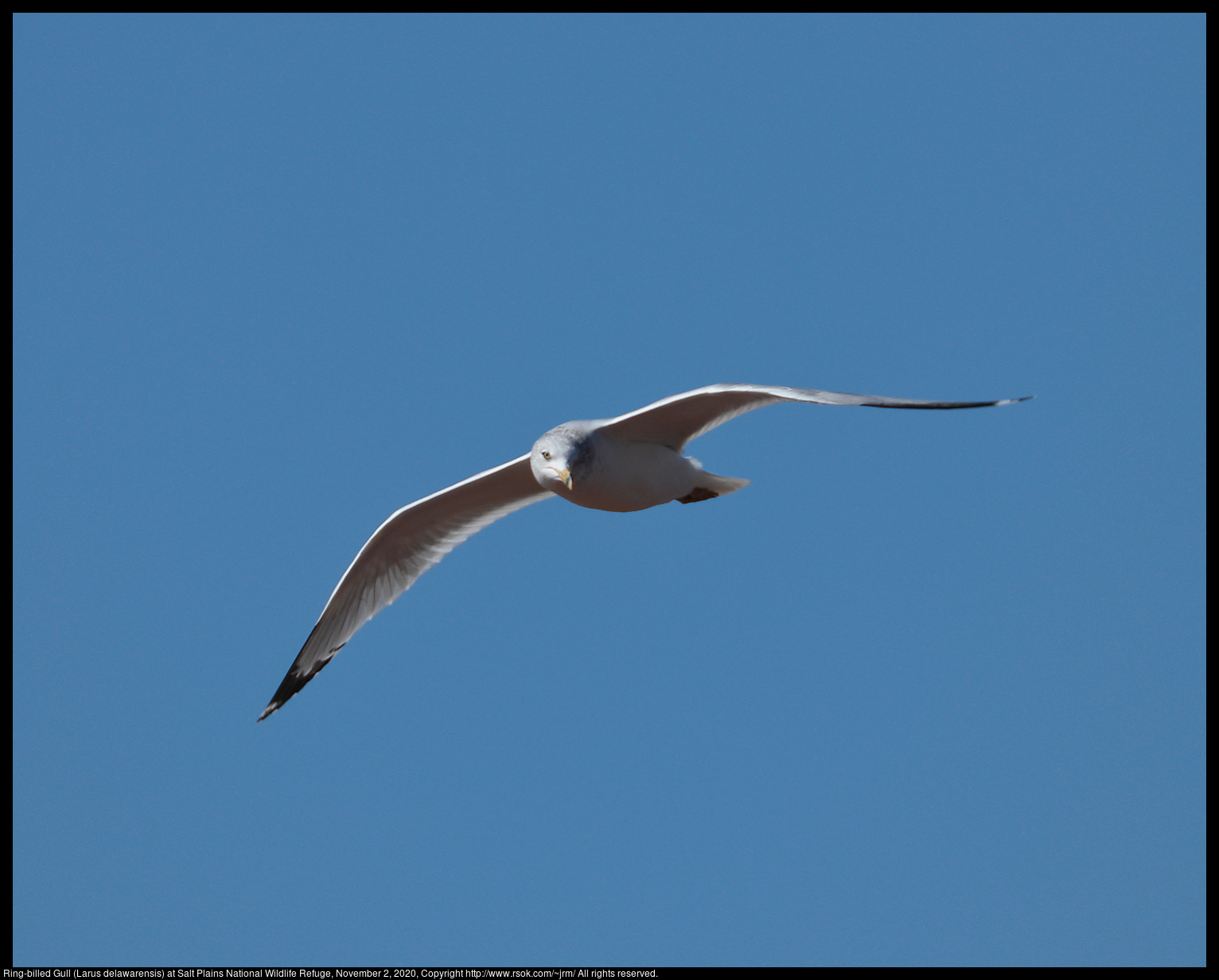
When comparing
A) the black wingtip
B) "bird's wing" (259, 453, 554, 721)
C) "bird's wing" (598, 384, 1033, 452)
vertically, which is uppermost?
"bird's wing" (598, 384, 1033, 452)

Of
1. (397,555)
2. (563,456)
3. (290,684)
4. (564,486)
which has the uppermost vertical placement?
(563,456)

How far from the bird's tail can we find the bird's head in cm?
114

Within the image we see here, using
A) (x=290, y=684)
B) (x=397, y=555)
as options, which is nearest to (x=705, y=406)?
(x=397, y=555)

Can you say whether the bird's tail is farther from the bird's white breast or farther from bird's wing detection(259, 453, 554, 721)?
bird's wing detection(259, 453, 554, 721)

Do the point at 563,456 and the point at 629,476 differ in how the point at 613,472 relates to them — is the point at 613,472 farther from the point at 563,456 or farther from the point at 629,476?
the point at 563,456

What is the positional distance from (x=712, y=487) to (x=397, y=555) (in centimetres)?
266

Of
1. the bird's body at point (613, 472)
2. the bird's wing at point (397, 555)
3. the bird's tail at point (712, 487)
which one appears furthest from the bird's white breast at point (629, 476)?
the bird's wing at point (397, 555)

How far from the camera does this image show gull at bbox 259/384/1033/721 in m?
6.70

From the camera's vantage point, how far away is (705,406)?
697cm

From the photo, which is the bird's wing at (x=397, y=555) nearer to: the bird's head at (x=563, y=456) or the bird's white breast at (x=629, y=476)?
the bird's white breast at (x=629, y=476)

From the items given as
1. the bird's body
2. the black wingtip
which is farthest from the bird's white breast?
the black wingtip

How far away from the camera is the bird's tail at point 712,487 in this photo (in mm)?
7727
